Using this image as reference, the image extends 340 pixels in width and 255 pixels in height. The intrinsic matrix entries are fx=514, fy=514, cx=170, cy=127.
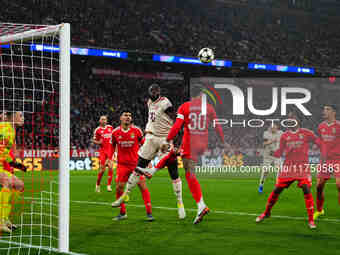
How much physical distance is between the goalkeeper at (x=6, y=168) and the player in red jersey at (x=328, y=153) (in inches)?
203

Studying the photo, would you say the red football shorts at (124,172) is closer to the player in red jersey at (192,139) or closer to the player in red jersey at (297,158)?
the player in red jersey at (192,139)

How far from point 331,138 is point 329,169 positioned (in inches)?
24.7

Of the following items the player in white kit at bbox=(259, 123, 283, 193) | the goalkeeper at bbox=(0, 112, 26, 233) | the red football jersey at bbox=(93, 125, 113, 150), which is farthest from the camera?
the red football jersey at bbox=(93, 125, 113, 150)

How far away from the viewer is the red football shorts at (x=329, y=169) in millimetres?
9047

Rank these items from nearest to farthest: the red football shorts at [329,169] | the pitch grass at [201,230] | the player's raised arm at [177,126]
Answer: the pitch grass at [201,230]
the player's raised arm at [177,126]
the red football shorts at [329,169]

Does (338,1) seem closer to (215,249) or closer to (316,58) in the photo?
(316,58)

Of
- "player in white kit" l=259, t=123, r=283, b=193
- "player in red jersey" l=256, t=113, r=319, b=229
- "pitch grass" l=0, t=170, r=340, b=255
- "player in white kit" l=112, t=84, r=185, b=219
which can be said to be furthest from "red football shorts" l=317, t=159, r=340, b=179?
"player in white kit" l=259, t=123, r=283, b=193

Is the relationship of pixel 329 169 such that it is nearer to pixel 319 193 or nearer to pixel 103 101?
pixel 319 193

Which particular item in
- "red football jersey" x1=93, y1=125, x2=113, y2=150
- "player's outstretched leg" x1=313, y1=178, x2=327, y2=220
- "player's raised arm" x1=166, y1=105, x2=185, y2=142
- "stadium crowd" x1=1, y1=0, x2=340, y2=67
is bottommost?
"player's outstretched leg" x1=313, y1=178, x2=327, y2=220

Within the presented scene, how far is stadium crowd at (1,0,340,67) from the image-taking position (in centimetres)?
3122

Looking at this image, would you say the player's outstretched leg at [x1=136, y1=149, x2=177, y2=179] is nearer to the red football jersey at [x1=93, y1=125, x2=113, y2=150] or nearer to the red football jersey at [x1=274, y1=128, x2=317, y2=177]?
the red football jersey at [x1=274, y1=128, x2=317, y2=177]

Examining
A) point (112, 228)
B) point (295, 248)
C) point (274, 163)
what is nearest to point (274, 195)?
point (295, 248)

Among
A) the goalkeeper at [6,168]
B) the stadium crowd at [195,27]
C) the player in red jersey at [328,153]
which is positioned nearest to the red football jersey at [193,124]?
the player in red jersey at [328,153]

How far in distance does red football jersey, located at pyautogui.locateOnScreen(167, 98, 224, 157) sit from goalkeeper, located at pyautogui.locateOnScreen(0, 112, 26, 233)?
2.43 m
